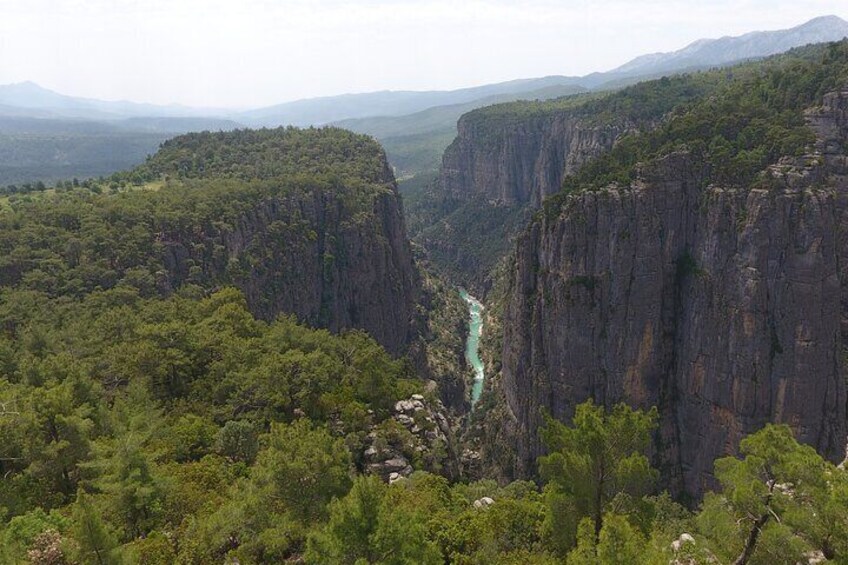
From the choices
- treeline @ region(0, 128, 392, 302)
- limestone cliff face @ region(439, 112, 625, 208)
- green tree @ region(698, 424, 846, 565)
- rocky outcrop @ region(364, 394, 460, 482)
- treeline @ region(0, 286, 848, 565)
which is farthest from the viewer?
limestone cliff face @ region(439, 112, 625, 208)

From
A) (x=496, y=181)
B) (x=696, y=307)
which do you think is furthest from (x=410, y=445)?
(x=496, y=181)

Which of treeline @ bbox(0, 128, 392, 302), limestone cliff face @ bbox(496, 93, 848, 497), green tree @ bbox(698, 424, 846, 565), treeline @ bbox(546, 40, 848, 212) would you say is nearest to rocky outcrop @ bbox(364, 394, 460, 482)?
green tree @ bbox(698, 424, 846, 565)

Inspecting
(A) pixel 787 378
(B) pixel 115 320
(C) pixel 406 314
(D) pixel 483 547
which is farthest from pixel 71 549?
(C) pixel 406 314

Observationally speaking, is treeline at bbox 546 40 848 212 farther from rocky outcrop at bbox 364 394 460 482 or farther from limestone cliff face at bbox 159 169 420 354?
limestone cliff face at bbox 159 169 420 354

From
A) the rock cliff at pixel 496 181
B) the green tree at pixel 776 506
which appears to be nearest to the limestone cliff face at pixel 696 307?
the green tree at pixel 776 506

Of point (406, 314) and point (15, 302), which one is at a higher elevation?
point (15, 302)

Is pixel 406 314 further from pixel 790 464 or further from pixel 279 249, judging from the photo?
pixel 790 464
